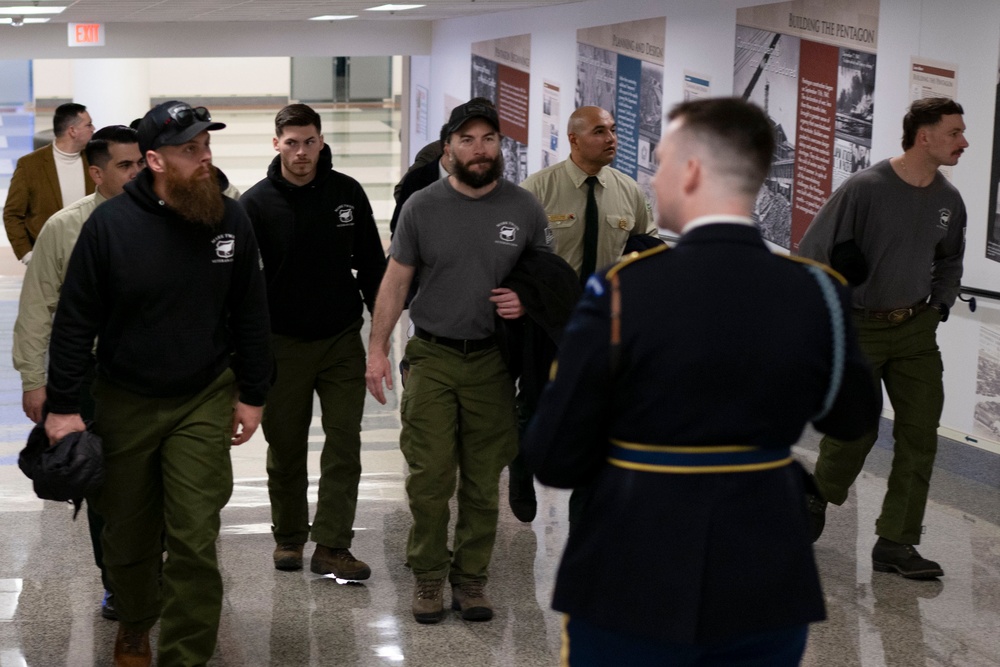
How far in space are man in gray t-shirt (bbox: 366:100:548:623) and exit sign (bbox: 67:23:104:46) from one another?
37.1 ft

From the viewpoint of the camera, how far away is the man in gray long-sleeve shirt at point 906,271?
4.95 meters

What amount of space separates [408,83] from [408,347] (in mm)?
14520

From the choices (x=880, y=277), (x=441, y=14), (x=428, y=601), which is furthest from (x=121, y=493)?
(x=441, y=14)

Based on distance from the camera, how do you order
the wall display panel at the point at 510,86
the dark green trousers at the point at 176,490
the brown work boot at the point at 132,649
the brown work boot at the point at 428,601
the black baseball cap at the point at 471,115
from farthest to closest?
the wall display panel at the point at 510,86
the brown work boot at the point at 428,601
the black baseball cap at the point at 471,115
the brown work boot at the point at 132,649
the dark green trousers at the point at 176,490

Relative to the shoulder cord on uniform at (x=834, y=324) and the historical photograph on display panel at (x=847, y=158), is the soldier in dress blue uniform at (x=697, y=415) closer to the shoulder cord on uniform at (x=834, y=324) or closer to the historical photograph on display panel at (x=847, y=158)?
the shoulder cord on uniform at (x=834, y=324)

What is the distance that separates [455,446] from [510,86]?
9747 millimetres

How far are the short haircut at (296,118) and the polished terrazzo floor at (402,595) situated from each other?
1687 mm

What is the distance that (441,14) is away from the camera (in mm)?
14602

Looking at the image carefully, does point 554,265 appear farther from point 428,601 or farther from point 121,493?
point 121,493

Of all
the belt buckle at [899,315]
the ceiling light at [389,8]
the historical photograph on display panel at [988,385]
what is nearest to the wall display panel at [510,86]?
the ceiling light at [389,8]

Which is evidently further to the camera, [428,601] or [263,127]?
[263,127]

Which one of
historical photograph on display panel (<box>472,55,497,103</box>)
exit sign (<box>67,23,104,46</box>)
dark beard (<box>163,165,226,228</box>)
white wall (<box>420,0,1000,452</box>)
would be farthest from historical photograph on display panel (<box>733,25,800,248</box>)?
exit sign (<box>67,23,104,46</box>)

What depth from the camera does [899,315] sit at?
197 inches

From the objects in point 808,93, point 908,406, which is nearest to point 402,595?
point 908,406
